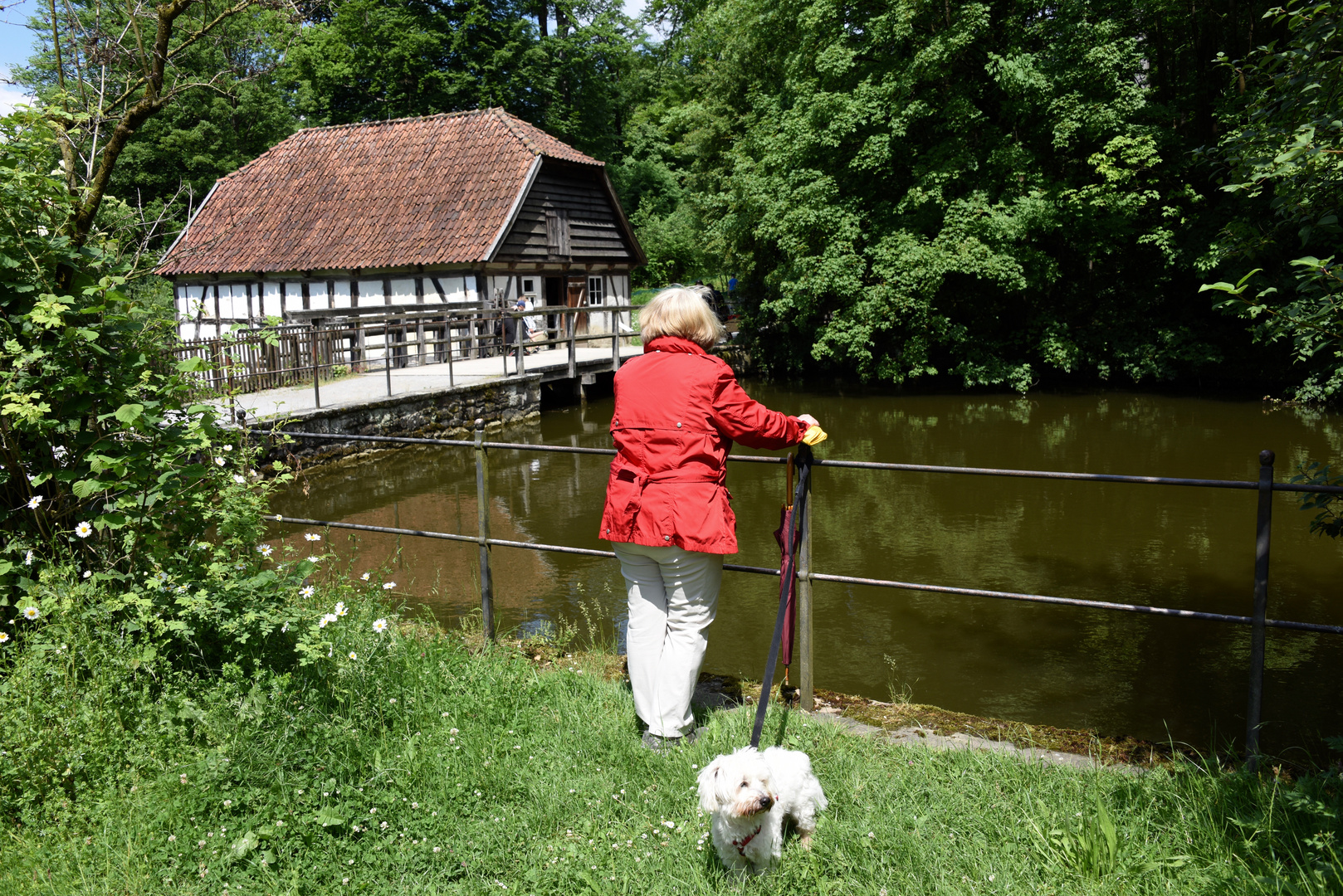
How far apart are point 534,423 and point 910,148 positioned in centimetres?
1089

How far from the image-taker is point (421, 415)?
15.8 meters

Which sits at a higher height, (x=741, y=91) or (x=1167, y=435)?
(x=741, y=91)

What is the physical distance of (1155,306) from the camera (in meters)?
22.4

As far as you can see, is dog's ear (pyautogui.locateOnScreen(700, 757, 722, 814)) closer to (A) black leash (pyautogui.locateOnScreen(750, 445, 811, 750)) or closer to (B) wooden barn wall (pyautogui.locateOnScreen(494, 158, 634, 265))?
(A) black leash (pyautogui.locateOnScreen(750, 445, 811, 750))

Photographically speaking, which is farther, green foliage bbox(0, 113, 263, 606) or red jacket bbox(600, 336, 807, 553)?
green foliage bbox(0, 113, 263, 606)

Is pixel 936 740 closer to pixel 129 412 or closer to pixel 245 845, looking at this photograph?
pixel 245 845

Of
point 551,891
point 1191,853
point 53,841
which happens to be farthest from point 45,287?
point 1191,853

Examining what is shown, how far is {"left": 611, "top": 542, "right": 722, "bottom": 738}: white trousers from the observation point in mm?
3316

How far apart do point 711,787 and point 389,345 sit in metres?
14.9

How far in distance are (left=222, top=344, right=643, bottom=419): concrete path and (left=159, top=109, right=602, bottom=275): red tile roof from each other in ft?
9.08

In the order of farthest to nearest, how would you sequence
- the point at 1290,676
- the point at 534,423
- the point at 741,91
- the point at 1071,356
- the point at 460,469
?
the point at 741,91
the point at 1071,356
the point at 534,423
the point at 460,469
the point at 1290,676

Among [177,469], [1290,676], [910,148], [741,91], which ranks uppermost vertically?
[741,91]

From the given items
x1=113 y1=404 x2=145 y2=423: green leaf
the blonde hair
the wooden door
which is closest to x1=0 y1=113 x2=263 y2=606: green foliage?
x1=113 y1=404 x2=145 y2=423: green leaf

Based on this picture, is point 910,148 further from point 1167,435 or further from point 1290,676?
point 1290,676
